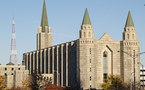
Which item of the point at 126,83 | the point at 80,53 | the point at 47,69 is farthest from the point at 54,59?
the point at 126,83

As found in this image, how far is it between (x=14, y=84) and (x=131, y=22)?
55.7m

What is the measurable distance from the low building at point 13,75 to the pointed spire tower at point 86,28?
3615 cm

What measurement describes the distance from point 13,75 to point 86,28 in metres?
45.0

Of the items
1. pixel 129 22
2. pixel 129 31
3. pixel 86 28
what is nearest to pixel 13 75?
pixel 86 28

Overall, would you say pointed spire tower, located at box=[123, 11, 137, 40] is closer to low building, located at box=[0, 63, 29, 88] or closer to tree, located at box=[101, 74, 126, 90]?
tree, located at box=[101, 74, 126, 90]

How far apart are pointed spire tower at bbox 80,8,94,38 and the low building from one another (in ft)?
119

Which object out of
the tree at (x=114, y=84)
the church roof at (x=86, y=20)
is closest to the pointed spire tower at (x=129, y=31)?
the church roof at (x=86, y=20)

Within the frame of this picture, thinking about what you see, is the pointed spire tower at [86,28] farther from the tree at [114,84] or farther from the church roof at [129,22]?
the tree at [114,84]

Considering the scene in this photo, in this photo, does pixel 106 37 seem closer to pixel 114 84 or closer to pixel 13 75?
pixel 114 84

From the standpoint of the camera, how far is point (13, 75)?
17125 centimetres

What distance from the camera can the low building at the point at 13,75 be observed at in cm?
16579

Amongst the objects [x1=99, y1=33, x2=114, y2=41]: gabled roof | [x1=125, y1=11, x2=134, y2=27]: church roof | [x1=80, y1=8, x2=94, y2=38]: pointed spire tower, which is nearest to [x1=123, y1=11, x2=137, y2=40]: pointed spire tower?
[x1=125, y1=11, x2=134, y2=27]: church roof

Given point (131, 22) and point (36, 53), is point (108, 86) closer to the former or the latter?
point (131, 22)

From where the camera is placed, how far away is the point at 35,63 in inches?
7648
